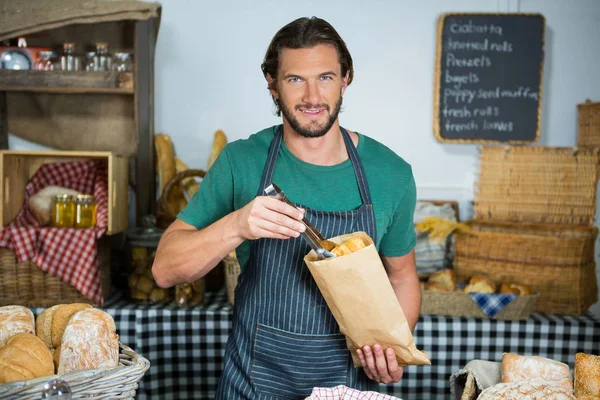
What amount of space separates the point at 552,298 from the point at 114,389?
7.83 ft

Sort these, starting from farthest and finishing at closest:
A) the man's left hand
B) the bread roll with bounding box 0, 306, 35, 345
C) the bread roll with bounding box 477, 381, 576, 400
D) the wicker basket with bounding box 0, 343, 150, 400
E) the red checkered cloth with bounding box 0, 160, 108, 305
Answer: the red checkered cloth with bounding box 0, 160, 108, 305 < the man's left hand < the bread roll with bounding box 0, 306, 35, 345 < the bread roll with bounding box 477, 381, 576, 400 < the wicker basket with bounding box 0, 343, 150, 400

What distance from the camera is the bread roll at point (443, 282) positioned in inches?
117

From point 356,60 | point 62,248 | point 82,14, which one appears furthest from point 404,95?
point 62,248

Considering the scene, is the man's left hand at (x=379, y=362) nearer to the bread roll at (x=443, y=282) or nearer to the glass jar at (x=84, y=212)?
the bread roll at (x=443, y=282)

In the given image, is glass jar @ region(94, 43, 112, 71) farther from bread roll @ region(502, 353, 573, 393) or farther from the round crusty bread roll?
bread roll @ region(502, 353, 573, 393)

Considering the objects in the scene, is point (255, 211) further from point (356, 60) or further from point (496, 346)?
point (356, 60)

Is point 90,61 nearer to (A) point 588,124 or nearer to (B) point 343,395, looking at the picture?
(B) point 343,395

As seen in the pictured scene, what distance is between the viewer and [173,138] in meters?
3.71

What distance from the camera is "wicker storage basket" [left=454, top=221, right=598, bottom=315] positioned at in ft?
9.81

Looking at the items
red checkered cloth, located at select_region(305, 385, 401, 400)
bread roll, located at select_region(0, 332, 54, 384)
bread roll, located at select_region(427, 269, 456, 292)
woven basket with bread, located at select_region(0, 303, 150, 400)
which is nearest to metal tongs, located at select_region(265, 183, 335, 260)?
red checkered cloth, located at select_region(305, 385, 401, 400)

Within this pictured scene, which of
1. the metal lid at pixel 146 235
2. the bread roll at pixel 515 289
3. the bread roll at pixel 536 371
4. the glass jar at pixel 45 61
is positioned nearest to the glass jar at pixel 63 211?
the metal lid at pixel 146 235

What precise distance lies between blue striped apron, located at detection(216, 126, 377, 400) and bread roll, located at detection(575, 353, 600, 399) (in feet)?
2.04

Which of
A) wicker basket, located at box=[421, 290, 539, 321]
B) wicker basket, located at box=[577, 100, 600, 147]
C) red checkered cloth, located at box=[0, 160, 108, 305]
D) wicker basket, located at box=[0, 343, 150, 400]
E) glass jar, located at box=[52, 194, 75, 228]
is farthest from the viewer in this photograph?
wicker basket, located at box=[577, 100, 600, 147]

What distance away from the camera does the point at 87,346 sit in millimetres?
1365
